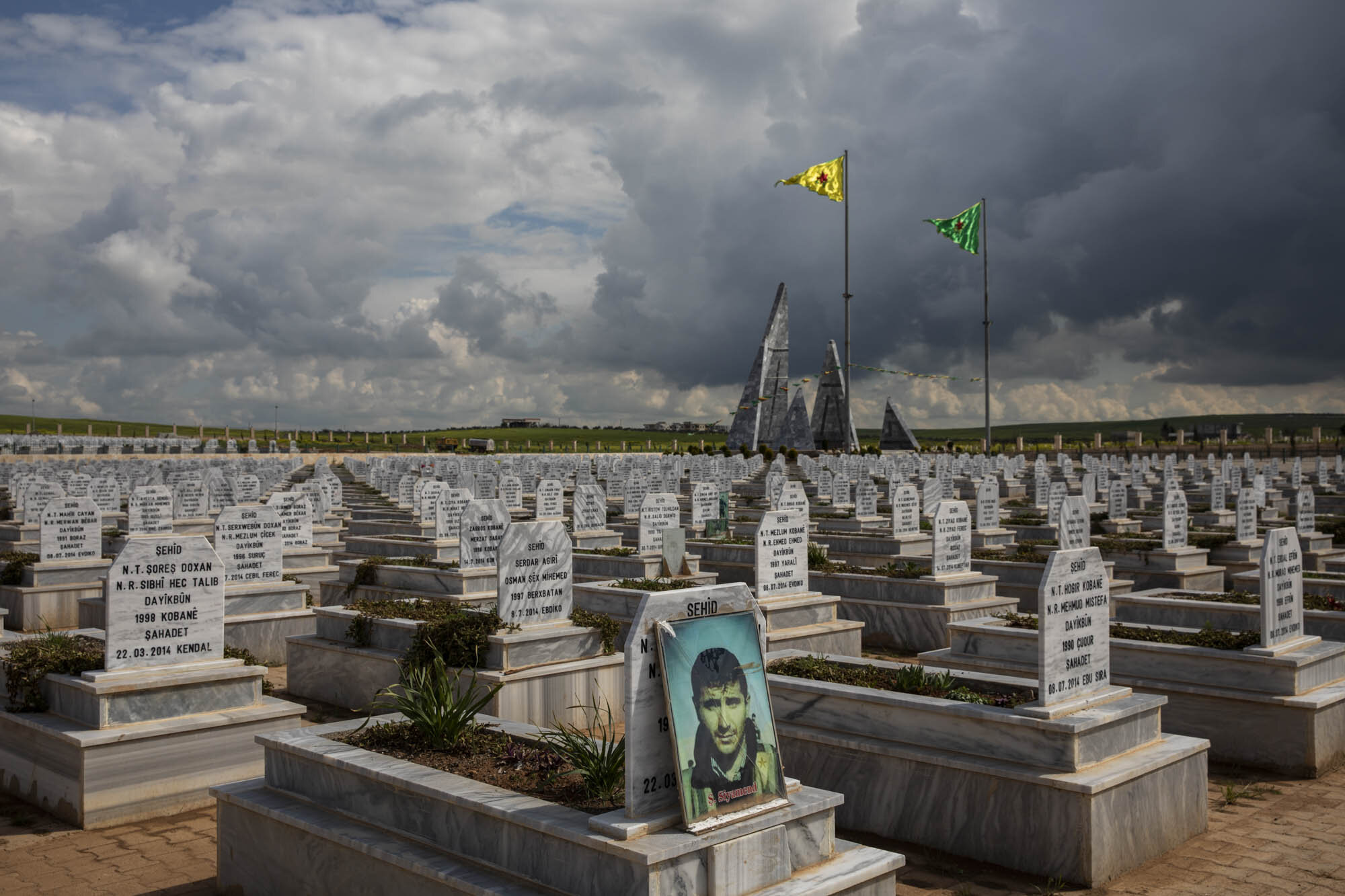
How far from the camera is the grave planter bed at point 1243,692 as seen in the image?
25.1 feet

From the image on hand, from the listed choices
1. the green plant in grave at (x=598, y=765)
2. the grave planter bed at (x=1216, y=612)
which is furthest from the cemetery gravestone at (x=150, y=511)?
the grave planter bed at (x=1216, y=612)

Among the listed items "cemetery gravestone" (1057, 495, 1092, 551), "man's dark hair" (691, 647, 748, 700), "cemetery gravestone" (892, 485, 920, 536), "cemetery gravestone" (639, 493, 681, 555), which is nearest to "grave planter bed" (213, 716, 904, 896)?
"man's dark hair" (691, 647, 748, 700)

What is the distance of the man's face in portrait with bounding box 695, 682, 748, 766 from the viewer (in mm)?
4195

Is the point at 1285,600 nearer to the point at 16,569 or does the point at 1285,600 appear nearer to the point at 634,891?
the point at 634,891

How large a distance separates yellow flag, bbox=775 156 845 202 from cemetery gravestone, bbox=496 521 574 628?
3127cm

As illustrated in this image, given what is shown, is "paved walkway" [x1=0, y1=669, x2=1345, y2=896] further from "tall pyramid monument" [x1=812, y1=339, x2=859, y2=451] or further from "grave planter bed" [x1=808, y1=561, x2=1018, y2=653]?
"tall pyramid monument" [x1=812, y1=339, x2=859, y2=451]

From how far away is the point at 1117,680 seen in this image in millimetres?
8516

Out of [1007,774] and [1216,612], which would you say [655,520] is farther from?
[1007,774]

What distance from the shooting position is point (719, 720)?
423cm

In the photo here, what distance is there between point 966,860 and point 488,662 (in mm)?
4134

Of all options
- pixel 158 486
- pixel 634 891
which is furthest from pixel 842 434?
pixel 634 891

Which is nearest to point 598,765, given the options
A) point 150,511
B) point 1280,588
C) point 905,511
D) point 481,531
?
point 1280,588

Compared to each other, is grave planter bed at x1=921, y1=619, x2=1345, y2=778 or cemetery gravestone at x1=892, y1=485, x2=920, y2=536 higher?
cemetery gravestone at x1=892, y1=485, x2=920, y2=536

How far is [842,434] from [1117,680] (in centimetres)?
5488
